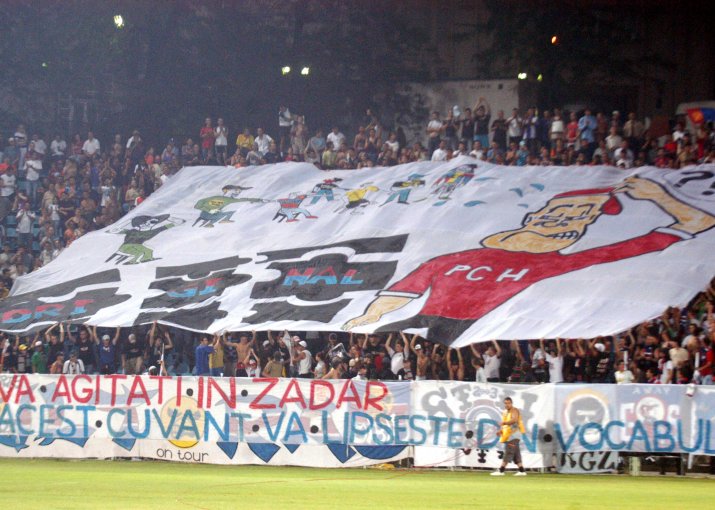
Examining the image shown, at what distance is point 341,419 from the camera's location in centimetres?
2425

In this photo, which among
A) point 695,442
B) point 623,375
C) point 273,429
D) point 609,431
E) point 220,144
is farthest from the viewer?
point 220,144

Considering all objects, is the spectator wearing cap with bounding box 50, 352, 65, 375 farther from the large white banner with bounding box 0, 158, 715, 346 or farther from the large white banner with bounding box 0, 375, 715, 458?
the large white banner with bounding box 0, 375, 715, 458

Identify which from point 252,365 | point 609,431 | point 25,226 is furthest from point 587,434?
point 25,226

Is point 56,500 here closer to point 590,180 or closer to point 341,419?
point 341,419

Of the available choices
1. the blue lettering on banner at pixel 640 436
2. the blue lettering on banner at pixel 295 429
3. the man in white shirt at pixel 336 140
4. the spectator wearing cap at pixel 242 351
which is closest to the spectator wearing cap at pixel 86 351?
the spectator wearing cap at pixel 242 351

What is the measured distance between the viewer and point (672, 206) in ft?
95.2

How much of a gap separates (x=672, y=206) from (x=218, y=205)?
14.5 metres

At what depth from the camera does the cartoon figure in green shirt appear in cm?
3584

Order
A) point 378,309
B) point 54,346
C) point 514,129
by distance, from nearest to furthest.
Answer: point 378,309 < point 54,346 < point 514,129

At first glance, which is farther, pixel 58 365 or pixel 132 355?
pixel 132 355

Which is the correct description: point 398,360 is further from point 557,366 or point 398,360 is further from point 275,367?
point 557,366

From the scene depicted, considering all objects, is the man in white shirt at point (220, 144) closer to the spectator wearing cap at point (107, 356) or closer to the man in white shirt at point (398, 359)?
the spectator wearing cap at point (107, 356)

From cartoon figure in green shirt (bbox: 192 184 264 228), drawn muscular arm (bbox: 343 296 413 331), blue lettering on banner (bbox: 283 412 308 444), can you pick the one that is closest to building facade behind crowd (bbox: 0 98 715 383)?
drawn muscular arm (bbox: 343 296 413 331)

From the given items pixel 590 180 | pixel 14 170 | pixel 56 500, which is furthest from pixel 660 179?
pixel 14 170
